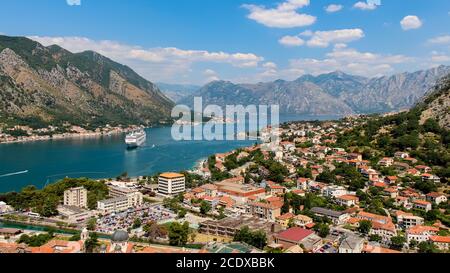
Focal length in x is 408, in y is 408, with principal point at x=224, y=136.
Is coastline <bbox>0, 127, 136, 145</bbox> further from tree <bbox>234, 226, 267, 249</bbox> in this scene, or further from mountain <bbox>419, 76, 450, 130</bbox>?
mountain <bbox>419, 76, 450, 130</bbox>

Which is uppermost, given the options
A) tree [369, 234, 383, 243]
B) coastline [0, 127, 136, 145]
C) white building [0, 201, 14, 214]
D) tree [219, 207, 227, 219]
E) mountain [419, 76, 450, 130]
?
mountain [419, 76, 450, 130]

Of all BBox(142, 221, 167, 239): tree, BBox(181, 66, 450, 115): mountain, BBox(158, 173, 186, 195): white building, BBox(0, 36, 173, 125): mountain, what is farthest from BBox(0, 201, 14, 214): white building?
BBox(181, 66, 450, 115): mountain

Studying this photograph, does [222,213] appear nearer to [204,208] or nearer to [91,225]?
[204,208]

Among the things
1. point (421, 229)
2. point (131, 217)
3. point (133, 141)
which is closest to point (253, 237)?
point (421, 229)

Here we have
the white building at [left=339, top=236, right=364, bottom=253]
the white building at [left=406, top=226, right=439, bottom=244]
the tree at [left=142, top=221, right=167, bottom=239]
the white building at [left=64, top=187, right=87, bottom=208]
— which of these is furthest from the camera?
the white building at [left=64, top=187, right=87, bottom=208]

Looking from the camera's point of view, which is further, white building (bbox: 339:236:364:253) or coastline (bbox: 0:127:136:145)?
coastline (bbox: 0:127:136:145)

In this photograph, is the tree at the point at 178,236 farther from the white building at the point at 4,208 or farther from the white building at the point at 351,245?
the white building at the point at 4,208

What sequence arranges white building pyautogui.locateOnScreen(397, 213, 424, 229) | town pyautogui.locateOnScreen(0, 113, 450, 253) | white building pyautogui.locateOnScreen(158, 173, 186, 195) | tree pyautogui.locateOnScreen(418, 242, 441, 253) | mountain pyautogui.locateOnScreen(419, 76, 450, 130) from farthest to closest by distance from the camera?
1. mountain pyautogui.locateOnScreen(419, 76, 450, 130)
2. white building pyautogui.locateOnScreen(158, 173, 186, 195)
3. white building pyautogui.locateOnScreen(397, 213, 424, 229)
4. town pyautogui.locateOnScreen(0, 113, 450, 253)
5. tree pyautogui.locateOnScreen(418, 242, 441, 253)
